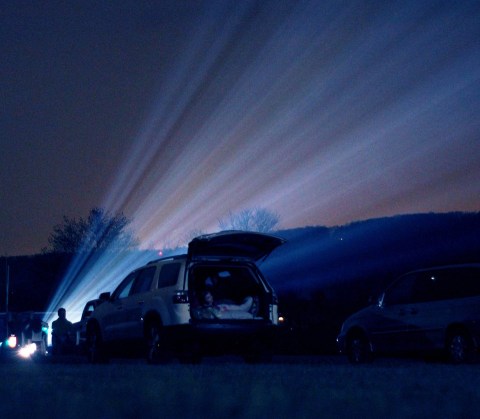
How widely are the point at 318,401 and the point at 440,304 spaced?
8.08 metres

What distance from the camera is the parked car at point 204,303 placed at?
1600cm

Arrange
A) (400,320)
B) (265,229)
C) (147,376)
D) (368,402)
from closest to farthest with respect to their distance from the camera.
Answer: (368,402)
(147,376)
(400,320)
(265,229)

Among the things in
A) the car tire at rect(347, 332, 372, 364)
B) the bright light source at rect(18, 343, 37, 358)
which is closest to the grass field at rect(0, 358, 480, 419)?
the car tire at rect(347, 332, 372, 364)

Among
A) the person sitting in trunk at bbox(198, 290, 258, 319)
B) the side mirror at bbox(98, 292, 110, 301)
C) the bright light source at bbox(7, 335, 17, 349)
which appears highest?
the side mirror at bbox(98, 292, 110, 301)

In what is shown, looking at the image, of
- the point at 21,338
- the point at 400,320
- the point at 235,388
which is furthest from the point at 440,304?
the point at 21,338

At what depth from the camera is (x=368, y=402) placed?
8.63 meters

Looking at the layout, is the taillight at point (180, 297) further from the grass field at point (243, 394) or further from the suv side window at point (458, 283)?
the suv side window at point (458, 283)

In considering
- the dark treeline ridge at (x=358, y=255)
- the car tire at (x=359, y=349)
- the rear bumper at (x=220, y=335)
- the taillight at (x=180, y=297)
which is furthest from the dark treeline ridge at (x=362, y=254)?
the taillight at (x=180, y=297)

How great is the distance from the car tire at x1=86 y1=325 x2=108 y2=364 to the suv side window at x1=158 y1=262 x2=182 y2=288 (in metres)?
2.58

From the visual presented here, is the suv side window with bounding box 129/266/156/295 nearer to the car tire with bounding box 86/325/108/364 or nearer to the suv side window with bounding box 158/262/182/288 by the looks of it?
the suv side window with bounding box 158/262/182/288

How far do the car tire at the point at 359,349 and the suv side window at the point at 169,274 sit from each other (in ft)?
12.6

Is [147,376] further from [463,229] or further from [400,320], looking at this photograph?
[463,229]

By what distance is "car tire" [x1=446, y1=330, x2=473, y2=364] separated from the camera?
51.5ft

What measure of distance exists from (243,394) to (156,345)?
697 centimetres
